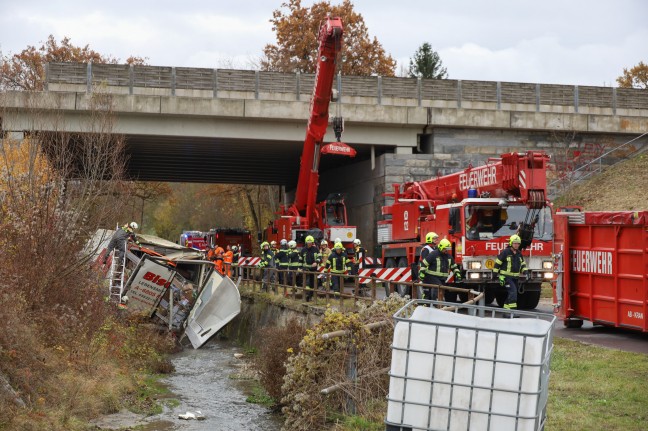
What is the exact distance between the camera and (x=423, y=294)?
16219mm

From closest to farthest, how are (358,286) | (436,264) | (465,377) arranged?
(465,377) → (436,264) → (358,286)

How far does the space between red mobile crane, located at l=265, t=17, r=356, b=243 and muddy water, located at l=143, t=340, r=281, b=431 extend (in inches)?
334

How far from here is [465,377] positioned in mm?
6379

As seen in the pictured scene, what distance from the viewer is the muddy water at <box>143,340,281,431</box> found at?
1312cm

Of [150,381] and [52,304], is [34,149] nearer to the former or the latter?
[52,304]

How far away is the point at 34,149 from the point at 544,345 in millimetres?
12099

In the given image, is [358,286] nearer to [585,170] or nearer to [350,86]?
[350,86]

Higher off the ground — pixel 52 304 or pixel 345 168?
pixel 345 168

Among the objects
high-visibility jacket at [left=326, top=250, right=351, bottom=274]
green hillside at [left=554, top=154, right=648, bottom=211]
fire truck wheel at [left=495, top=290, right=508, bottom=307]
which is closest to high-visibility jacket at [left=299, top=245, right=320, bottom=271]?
high-visibility jacket at [left=326, top=250, right=351, bottom=274]

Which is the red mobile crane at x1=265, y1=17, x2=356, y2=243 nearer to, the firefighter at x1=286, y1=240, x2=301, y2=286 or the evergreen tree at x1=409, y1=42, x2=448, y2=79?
the firefighter at x1=286, y1=240, x2=301, y2=286

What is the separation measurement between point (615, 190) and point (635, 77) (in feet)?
112

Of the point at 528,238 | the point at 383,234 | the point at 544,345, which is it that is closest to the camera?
the point at 544,345

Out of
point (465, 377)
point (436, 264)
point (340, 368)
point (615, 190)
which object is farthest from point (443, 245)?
point (615, 190)

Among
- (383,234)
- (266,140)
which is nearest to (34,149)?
(383,234)
